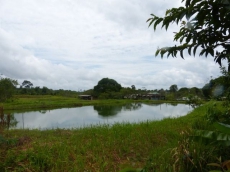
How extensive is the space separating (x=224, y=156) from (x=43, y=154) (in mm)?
2412

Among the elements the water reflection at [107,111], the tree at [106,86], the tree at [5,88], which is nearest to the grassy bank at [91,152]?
the water reflection at [107,111]

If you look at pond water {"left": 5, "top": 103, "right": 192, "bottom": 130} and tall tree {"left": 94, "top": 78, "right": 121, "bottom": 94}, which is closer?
pond water {"left": 5, "top": 103, "right": 192, "bottom": 130}

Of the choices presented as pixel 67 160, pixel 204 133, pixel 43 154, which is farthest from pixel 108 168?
pixel 204 133

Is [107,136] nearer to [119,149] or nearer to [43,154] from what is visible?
[119,149]

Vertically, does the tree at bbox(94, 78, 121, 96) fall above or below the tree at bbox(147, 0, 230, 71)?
above

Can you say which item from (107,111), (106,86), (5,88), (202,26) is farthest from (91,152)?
(106,86)

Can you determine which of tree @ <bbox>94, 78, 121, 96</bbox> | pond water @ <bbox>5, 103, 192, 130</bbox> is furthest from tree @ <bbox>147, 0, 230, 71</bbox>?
tree @ <bbox>94, 78, 121, 96</bbox>

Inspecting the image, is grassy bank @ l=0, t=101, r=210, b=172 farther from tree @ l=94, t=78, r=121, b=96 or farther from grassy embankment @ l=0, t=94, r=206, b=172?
tree @ l=94, t=78, r=121, b=96

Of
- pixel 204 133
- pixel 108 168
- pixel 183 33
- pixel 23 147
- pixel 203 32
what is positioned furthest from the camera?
pixel 23 147

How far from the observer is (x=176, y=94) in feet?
134

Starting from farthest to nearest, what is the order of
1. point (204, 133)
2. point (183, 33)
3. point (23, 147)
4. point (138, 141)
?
point (138, 141), point (23, 147), point (183, 33), point (204, 133)

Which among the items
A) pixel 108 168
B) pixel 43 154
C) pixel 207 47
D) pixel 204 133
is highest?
pixel 207 47

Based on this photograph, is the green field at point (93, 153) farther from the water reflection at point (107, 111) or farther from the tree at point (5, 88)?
the tree at point (5, 88)

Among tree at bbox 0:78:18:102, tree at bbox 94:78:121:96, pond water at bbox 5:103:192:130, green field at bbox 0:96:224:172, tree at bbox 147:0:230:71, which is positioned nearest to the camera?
tree at bbox 147:0:230:71
